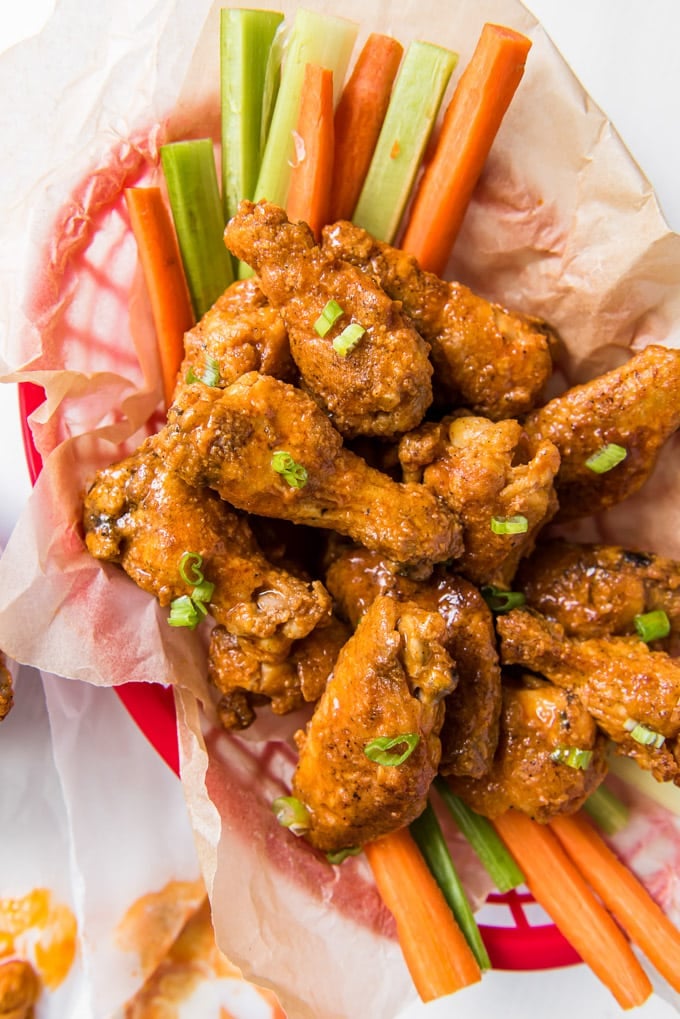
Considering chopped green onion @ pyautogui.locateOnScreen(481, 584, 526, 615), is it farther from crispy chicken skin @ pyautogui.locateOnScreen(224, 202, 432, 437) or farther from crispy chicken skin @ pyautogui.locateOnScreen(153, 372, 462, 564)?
crispy chicken skin @ pyautogui.locateOnScreen(224, 202, 432, 437)

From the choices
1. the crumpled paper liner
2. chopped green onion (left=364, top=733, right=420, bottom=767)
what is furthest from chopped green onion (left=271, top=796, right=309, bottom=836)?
chopped green onion (left=364, top=733, right=420, bottom=767)

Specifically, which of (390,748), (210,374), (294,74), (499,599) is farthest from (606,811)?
(294,74)

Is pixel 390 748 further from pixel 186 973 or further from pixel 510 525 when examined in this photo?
pixel 186 973

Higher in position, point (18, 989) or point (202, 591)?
point (202, 591)

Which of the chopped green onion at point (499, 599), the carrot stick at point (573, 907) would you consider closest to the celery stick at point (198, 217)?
the chopped green onion at point (499, 599)

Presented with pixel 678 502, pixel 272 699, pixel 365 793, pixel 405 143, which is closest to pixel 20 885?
pixel 272 699

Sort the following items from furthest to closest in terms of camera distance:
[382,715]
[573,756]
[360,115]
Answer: [360,115]
[573,756]
[382,715]
